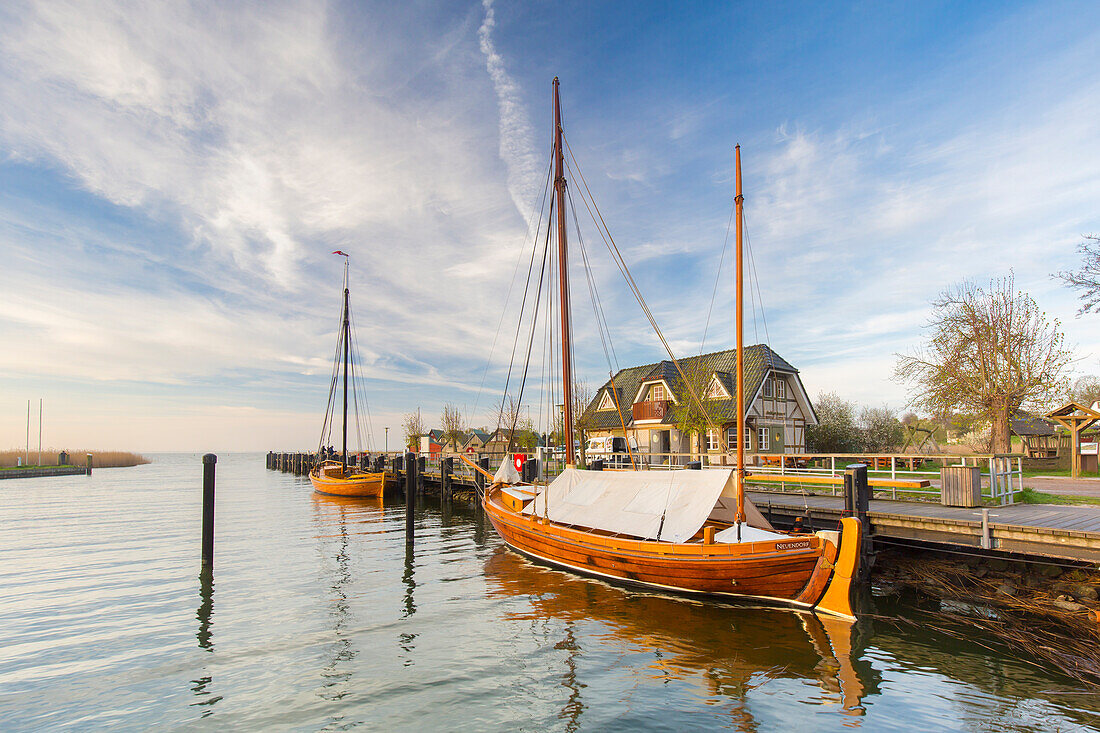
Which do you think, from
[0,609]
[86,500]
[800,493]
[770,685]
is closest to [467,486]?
[800,493]

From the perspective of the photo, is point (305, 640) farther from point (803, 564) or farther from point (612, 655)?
point (803, 564)

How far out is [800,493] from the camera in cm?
1961

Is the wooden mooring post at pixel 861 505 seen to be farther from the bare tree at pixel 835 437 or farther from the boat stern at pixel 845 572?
the bare tree at pixel 835 437

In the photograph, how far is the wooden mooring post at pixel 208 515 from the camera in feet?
50.2

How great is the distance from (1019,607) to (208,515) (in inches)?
801

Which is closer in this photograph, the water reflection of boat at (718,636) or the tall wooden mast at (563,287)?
the water reflection of boat at (718,636)

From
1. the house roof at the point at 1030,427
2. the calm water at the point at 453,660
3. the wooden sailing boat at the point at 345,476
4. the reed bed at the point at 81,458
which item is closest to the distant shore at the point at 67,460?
the reed bed at the point at 81,458

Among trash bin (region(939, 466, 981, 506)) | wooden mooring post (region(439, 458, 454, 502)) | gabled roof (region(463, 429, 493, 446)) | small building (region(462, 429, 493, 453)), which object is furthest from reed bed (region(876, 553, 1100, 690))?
gabled roof (region(463, 429, 493, 446))

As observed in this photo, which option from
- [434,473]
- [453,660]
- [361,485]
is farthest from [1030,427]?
[361,485]

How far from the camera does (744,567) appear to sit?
36.6 ft

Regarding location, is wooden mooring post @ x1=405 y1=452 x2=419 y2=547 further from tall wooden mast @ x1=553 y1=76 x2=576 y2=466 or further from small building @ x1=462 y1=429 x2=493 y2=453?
small building @ x1=462 y1=429 x2=493 y2=453

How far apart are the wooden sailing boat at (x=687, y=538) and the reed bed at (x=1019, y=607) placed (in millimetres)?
2094

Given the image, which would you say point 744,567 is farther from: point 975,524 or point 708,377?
point 708,377

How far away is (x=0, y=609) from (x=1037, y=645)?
2169cm
